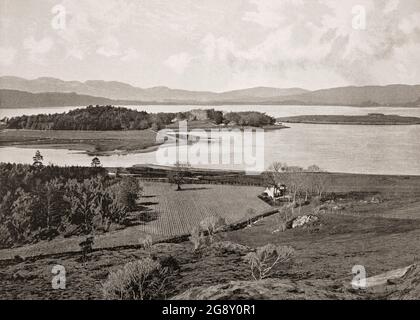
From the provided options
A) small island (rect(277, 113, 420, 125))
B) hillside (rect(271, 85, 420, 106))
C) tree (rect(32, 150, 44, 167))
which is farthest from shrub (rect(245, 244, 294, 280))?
tree (rect(32, 150, 44, 167))

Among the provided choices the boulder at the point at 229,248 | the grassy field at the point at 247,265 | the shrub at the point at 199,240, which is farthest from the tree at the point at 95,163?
the boulder at the point at 229,248

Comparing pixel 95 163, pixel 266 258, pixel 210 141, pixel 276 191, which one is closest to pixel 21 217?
pixel 95 163

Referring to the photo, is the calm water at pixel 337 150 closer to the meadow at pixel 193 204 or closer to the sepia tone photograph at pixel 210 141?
the sepia tone photograph at pixel 210 141

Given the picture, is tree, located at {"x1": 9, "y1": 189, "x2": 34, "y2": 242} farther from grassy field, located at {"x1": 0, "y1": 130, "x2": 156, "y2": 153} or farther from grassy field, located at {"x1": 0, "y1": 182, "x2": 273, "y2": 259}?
grassy field, located at {"x1": 0, "y1": 130, "x2": 156, "y2": 153}

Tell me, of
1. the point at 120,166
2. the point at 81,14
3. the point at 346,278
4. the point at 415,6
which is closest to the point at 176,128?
the point at 120,166
